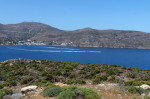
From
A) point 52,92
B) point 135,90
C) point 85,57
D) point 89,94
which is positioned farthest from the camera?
point 85,57

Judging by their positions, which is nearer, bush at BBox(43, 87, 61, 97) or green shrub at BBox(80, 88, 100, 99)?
green shrub at BBox(80, 88, 100, 99)

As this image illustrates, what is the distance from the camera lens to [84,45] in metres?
195

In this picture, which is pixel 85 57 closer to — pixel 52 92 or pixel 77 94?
pixel 52 92

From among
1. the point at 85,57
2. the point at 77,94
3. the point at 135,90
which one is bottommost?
the point at 85,57

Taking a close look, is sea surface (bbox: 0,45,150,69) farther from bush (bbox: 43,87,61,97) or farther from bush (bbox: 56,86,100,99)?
bush (bbox: 43,87,61,97)

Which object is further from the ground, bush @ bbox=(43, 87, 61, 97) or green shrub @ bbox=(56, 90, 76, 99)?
green shrub @ bbox=(56, 90, 76, 99)

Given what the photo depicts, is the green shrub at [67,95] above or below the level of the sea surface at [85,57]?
above

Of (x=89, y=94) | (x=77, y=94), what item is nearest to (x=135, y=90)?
(x=89, y=94)

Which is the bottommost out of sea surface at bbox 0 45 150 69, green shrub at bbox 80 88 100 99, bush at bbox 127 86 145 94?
sea surface at bbox 0 45 150 69

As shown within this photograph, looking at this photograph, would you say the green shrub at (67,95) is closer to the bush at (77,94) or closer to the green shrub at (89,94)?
the bush at (77,94)

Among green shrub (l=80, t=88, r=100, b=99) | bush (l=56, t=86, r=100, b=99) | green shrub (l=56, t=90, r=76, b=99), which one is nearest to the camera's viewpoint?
green shrub (l=56, t=90, r=76, b=99)

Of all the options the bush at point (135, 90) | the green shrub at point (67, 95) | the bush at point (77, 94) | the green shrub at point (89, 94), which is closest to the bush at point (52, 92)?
the bush at point (77, 94)

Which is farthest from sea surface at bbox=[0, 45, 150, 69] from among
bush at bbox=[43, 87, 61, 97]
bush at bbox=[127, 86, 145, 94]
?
bush at bbox=[43, 87, 61, 97]

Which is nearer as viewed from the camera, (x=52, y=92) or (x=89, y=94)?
(x=89, y=94)
